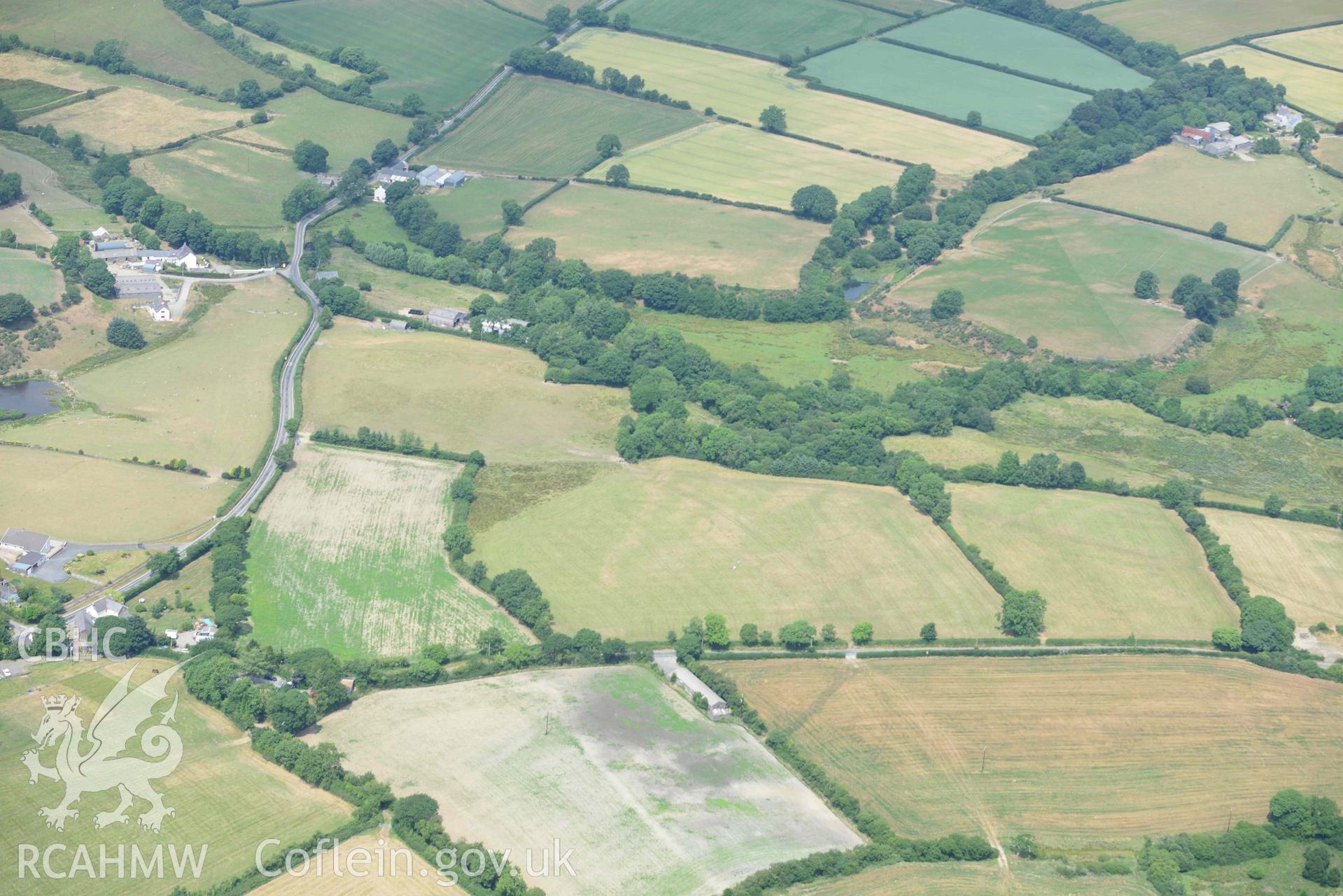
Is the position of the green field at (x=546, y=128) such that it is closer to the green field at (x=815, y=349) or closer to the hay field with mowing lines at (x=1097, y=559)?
the green field at (x=815, y=349)

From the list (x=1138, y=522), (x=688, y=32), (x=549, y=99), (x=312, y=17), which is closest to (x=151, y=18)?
(x=312, y=17)

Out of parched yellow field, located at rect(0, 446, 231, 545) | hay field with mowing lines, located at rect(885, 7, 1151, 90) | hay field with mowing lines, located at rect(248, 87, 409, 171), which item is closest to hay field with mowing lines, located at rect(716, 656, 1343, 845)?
parched yellow field, located at rect(0, 446, 231, 545)

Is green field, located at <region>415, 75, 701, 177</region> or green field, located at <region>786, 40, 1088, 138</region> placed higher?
green field, located at <region>786, 40, 1088, 138</region>

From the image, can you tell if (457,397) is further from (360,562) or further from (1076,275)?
(1076,275)

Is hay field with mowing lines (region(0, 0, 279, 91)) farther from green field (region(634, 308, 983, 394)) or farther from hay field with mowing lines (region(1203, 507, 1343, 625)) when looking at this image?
hay field with mowing lines (region(1203, 507, 1343, 625))

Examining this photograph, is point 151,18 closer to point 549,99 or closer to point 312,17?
point 312,17

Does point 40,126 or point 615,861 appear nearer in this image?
point 615,861
